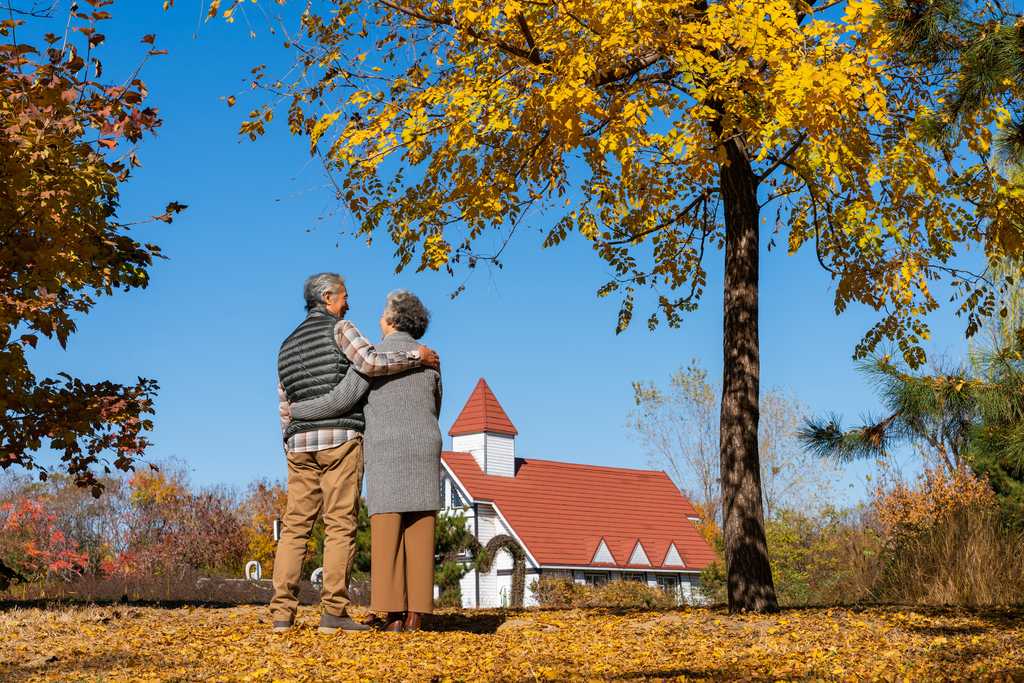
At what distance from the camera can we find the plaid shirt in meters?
4.36

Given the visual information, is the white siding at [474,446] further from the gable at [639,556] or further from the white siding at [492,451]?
the gable at [639,556]

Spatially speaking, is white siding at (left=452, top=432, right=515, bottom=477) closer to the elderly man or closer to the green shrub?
the green shrub

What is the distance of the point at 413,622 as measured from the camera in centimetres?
443

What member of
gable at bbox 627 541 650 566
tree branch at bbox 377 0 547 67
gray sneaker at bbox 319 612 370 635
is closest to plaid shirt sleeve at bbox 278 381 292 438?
gray sneaker at bbox 319 612 370 635

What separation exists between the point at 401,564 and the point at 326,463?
670 mm

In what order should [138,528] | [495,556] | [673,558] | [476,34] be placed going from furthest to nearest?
1. [673,558]
2. [138,528]
3. [495,556]
4. [476,34]

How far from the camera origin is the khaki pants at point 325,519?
4.37 m

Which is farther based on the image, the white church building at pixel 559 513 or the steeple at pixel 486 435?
the steeple at pixel 486 435

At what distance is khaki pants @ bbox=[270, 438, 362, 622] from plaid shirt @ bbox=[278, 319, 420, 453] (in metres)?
0.04

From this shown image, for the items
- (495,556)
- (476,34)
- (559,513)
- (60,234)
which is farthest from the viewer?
(559,513)

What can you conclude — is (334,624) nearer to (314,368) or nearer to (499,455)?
(314,368)

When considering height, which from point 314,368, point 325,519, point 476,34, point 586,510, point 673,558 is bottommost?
point 673,558

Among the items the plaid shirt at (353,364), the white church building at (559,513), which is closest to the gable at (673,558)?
the white church building at (559,513)

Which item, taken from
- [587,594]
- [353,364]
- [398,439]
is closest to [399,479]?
[398,439]
